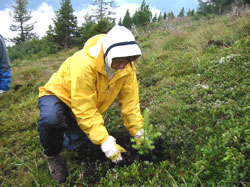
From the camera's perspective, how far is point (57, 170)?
8.30ft

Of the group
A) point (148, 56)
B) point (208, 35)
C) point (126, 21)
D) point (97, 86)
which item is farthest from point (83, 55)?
point (126, 21)

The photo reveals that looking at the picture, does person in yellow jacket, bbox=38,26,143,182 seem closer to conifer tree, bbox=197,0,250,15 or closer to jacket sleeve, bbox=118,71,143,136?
jacket sleeve, bbox=118,71,143,136

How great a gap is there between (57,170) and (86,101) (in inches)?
42.8

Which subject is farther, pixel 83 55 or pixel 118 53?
pixel 83 55

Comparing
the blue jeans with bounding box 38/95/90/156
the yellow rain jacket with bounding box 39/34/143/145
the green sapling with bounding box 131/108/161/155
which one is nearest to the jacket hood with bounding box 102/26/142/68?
the yellow rain jacket with bounding box 39/34/143/145

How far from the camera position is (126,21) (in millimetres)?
41938

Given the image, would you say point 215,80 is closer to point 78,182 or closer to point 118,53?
point 118,53

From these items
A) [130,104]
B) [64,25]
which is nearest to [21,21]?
[64,25]

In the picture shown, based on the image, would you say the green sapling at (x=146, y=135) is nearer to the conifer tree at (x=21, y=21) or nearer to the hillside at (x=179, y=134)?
the hillside at (x=179, y=134)

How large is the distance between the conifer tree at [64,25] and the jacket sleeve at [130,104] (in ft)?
59.4

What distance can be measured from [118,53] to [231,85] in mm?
2259

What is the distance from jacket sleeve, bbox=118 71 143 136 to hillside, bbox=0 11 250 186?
14.0 inches

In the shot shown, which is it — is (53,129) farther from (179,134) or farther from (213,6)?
(213,6)

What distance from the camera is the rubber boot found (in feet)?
8.16
